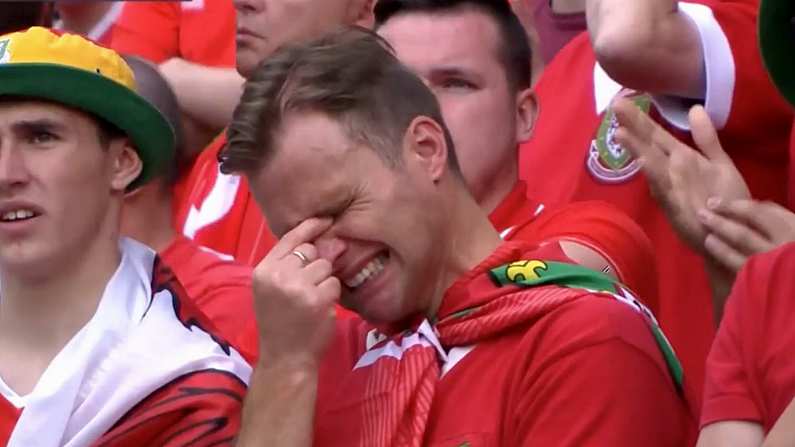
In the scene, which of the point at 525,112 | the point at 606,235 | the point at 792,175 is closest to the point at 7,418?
the point at 606,235

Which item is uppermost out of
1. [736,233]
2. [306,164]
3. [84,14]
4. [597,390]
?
[306,164]

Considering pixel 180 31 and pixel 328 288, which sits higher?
pixel 328 288

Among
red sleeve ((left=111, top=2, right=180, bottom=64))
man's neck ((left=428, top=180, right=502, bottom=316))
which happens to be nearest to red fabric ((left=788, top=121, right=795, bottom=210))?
man's neck ((left=428, top=180, right=502, bottom=316))

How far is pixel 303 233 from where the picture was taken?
10.2ft

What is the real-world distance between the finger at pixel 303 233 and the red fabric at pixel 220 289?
76 cm

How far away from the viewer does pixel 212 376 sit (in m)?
3.38

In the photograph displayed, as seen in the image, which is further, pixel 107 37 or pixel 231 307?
pixel 107 37

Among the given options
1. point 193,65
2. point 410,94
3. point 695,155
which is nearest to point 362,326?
point 410,94

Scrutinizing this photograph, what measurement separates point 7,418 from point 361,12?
1.53 meters

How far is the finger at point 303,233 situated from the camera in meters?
3.10


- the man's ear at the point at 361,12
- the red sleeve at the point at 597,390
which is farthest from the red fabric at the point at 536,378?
the man's ear at the point at 361,12

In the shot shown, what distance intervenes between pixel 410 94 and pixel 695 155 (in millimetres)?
646

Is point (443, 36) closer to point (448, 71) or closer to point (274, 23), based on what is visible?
point (448, 71)

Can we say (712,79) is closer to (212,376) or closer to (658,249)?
(658,249)
